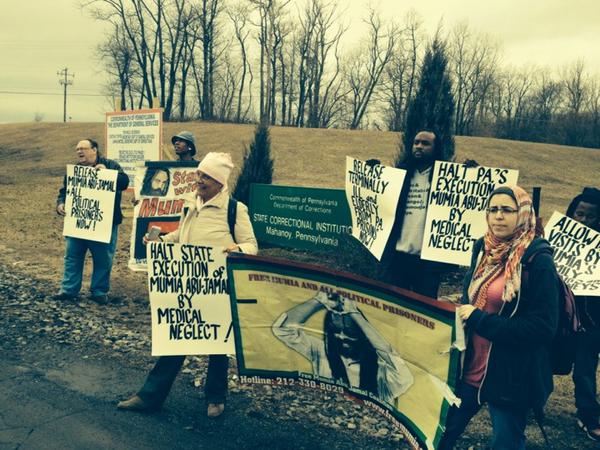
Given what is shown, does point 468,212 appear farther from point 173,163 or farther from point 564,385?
point 173,163

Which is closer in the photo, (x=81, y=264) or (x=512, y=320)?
(x=512, y=320)

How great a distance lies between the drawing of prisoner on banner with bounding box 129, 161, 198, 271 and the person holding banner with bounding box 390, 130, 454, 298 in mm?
3280

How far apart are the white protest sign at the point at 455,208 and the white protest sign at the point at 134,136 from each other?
6256 millimetres

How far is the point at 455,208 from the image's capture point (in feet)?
18.0

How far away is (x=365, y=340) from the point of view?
374cm

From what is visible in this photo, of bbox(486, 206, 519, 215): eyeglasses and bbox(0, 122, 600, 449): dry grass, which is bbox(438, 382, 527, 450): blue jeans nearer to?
bbox(486, 206, 519, 215): eyeglasses

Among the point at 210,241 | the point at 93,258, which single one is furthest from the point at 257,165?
the point at 210,241

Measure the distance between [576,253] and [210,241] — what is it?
286cm

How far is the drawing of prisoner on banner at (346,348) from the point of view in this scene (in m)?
3.60

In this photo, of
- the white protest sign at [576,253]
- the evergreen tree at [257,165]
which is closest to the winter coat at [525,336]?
the white protest sign at [576,253]

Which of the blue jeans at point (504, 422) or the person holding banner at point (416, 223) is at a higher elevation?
the person holding banner at point (416, 223)

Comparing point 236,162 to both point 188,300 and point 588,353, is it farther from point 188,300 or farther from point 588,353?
point 588,353

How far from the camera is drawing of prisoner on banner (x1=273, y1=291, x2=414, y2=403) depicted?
11.8 feet

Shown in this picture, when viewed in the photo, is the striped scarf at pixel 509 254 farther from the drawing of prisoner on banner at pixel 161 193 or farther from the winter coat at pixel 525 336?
the drawing of prisoner on banner at pixel 161 193
